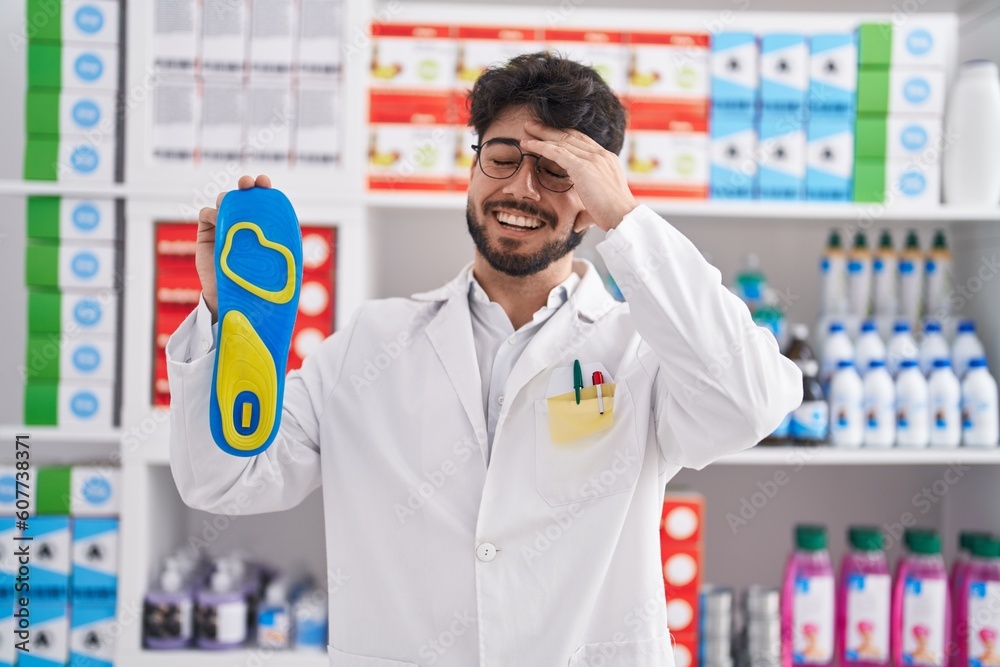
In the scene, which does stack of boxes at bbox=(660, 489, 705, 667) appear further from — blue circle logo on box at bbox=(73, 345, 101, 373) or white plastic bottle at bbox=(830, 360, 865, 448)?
blue circle logo on box at bbox=(73, 345, 101, 373)

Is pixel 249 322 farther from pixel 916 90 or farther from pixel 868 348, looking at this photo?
pixel 916 90

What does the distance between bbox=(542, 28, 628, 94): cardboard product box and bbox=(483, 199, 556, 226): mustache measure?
65cm

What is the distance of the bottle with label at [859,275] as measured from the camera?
1831mm

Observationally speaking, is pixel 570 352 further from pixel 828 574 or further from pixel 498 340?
pixel 828 574

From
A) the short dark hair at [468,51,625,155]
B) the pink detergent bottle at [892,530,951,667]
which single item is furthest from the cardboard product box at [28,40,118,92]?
the pink detergent bottle at [892,530,951,667]

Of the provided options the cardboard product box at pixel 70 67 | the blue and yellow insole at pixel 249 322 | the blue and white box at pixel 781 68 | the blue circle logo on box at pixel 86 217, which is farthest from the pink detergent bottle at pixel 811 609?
the cardboard product box at pixel 70 67

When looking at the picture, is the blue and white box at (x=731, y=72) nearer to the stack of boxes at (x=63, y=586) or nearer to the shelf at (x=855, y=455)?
the shelf at (x=855, y=455)

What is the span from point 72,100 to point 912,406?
6.12ft

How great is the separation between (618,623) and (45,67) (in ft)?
5.08

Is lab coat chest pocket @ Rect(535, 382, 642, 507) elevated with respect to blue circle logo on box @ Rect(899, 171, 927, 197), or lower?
lower

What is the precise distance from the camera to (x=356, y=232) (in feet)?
5.49

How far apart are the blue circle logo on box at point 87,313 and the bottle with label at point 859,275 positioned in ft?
5.34

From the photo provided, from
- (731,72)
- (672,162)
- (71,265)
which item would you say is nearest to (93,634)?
(71,265)

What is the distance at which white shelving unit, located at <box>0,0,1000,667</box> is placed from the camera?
5.44 feet
